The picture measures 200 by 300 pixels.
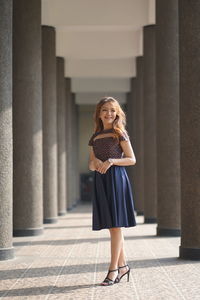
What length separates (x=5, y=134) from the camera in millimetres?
10750

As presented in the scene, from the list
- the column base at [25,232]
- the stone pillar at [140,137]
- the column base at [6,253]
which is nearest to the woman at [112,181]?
the column base at [6,253]

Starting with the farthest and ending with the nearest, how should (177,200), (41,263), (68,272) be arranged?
(177,200)
(41,263)
(68,272)

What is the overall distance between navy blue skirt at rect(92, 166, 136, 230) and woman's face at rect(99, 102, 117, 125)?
56 cm

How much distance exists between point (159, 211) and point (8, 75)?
20.4 feet

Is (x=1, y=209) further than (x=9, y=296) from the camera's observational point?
Yes

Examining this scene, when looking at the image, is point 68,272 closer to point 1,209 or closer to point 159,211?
point 1,209

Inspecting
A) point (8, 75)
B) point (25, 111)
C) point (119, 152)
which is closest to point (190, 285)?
point (119, 152)

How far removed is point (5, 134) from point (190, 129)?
296 cm

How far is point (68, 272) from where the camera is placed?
367 inches

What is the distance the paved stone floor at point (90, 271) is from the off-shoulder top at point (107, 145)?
5.08ft

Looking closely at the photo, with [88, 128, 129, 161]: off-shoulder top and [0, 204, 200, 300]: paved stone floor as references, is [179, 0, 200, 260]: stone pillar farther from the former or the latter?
[88, 128, 129, 161]: off-shoulder top

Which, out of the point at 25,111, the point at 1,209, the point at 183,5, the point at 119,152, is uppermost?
the point at 183,5

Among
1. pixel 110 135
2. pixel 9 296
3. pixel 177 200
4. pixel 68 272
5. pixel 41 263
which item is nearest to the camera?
pixel 9 296

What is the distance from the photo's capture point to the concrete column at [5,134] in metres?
10.7
